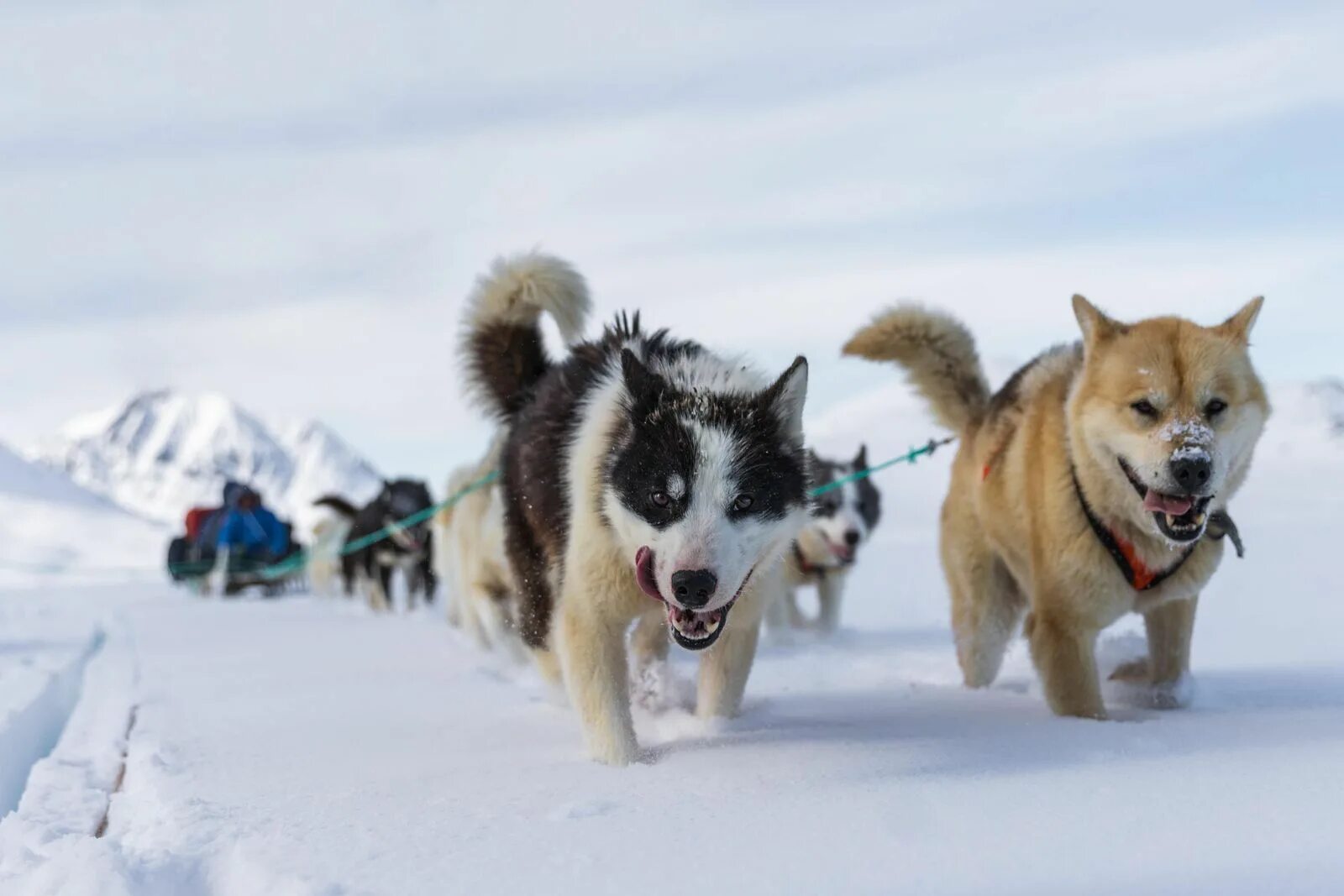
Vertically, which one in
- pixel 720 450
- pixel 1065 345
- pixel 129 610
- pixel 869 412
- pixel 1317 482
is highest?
pixel 869 412

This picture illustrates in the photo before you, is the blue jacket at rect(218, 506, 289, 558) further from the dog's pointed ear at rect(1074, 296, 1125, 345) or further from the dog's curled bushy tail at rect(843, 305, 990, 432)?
the dog's pointed ear at rect(1074, 296, 1125, 345)

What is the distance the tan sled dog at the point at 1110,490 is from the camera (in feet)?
11.9

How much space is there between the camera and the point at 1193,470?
3498mm

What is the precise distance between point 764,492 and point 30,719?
10.3 feet

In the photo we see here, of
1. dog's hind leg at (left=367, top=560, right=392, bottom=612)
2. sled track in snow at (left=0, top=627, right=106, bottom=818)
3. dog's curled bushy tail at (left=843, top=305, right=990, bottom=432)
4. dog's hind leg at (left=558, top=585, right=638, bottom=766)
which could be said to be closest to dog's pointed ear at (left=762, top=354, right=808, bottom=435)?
dog's hind leg at (left=558, top=585, right=638, bottom=766)

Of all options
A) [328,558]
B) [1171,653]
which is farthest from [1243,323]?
[328,558]

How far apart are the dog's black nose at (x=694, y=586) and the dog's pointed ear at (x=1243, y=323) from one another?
189 cm

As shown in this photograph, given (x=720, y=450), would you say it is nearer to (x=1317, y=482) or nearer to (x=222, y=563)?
(x=222, y=563)

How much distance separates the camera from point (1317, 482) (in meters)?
23.4

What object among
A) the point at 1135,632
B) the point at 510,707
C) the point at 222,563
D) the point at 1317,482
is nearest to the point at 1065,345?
the point at 1135,632

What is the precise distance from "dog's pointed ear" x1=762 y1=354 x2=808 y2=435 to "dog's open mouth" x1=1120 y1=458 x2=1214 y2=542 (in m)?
1.04

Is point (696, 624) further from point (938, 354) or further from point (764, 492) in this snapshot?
point (938, 354)

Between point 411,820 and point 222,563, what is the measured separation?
13.7m

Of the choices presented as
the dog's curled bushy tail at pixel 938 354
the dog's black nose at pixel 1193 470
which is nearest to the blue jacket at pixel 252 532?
the dog's curled bushy tail at pixel 938 354
